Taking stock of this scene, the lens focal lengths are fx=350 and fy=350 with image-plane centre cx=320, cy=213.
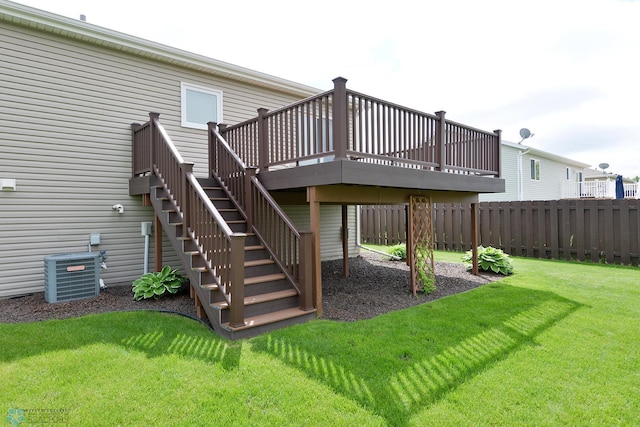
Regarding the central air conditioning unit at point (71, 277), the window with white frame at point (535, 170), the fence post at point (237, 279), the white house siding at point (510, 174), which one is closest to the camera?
the fence post at point (237, 279)

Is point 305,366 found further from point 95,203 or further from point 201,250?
point 95,203

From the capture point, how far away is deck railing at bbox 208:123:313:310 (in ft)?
14.6

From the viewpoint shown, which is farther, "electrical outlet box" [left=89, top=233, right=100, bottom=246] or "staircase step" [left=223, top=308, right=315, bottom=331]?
"electrical outlet box" [left=89, top=233, right=100, bottom=246]

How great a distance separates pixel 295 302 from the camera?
458cm

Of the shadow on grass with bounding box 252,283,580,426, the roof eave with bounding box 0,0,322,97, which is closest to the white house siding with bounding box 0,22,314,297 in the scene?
the roof eave with bounding box 0,0,322,97

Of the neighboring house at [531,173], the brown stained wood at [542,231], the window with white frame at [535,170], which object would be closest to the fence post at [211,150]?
the brown stained wood at [542,231]

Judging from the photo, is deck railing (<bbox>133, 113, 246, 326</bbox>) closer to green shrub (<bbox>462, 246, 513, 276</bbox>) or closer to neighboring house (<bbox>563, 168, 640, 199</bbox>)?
green shrub (<bbox>462, 246, 513, 276</bbox>)

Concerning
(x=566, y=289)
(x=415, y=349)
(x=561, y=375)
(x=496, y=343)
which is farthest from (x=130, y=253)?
(x=566, y=289)

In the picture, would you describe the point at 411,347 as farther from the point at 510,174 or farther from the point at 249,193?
the point at 510,174

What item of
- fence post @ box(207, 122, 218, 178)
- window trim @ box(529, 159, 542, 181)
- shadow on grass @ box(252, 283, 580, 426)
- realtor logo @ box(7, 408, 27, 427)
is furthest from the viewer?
window trim @ box(529, 159, 542, 181)

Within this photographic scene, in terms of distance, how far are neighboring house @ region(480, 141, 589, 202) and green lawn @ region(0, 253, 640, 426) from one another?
536 inches

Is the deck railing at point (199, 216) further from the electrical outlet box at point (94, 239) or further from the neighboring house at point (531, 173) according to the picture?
the neighboring house at point (531, 173)

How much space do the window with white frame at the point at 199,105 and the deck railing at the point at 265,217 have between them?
121cm

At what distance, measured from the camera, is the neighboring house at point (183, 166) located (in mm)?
4480
